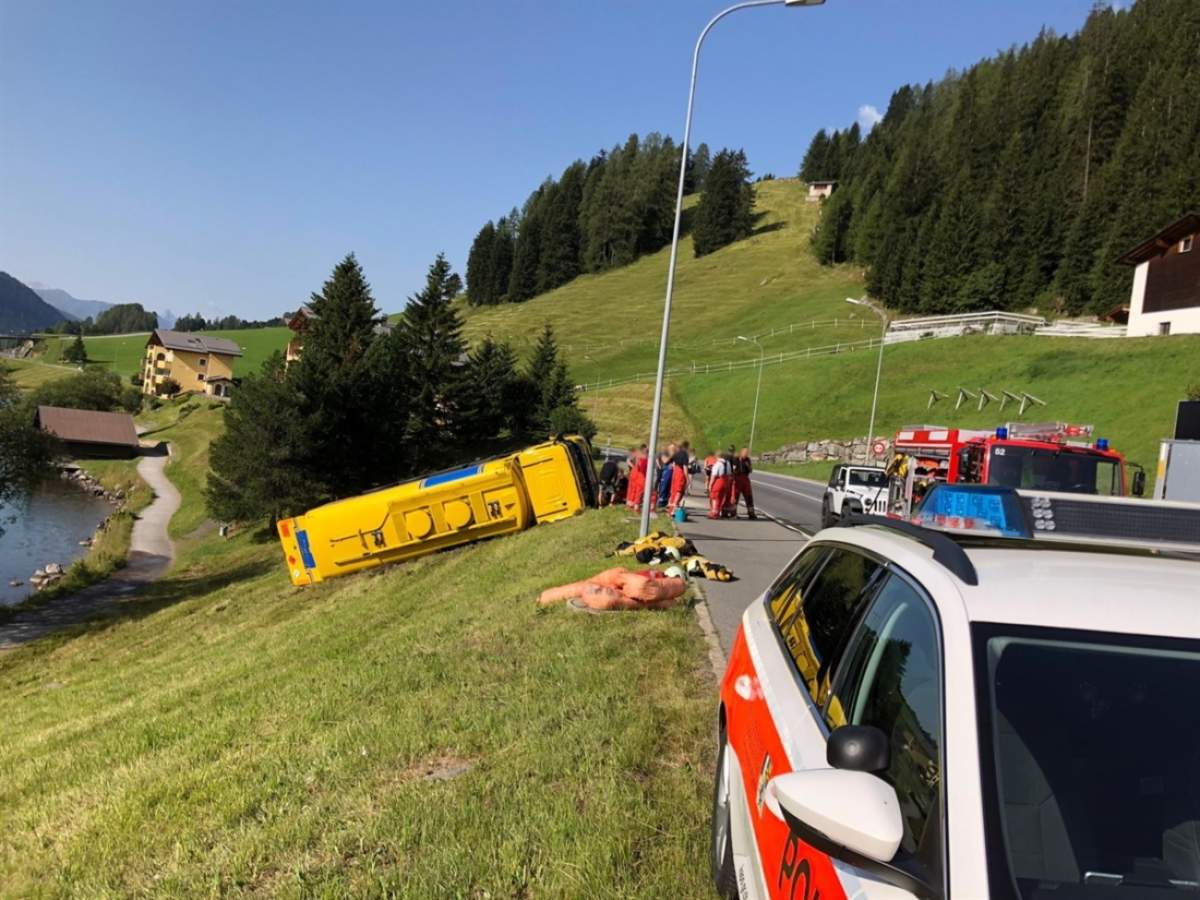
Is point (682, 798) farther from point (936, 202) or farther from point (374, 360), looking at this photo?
point (936, 202)

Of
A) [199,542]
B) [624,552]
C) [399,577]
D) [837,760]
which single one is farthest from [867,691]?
[199,542]

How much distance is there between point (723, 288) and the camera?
340ft

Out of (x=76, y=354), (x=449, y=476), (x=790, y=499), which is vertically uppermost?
(x=449, y=476)

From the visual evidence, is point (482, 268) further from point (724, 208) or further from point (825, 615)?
point (825, 615)

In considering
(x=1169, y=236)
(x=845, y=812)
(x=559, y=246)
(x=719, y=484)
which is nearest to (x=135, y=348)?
(x=559, y=246)

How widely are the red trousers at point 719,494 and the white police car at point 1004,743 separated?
16.7 m

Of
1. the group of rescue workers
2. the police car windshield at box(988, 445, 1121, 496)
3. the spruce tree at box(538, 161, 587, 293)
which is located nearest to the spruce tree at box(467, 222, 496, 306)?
the spruce tree at box(538, 161, 587, 293)

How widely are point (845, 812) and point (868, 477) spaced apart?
19.7m

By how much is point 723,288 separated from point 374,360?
6837cm

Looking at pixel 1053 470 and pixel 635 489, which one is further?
pixel 635 489

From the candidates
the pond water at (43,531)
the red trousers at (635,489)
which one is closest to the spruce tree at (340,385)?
the pond water at (43,531)

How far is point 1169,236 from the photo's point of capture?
44906mm

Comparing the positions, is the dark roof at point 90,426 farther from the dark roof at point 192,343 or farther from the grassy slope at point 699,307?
the grassy slope at point 699,307

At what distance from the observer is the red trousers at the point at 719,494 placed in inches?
752
